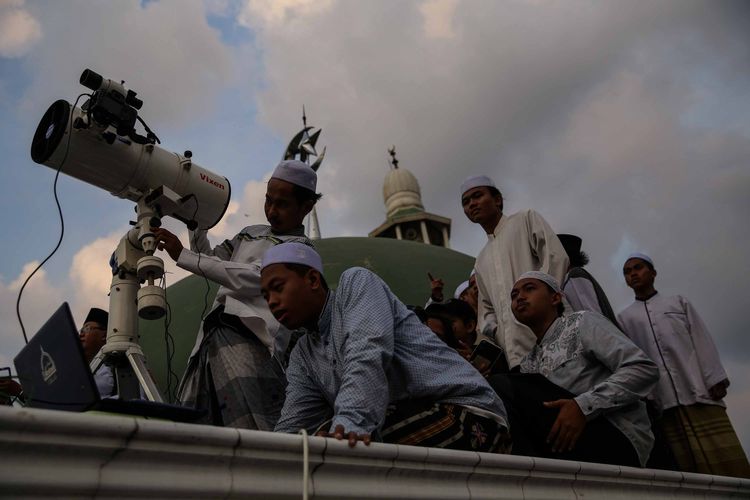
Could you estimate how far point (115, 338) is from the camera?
11.5ft

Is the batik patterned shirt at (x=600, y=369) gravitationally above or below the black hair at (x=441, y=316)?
below

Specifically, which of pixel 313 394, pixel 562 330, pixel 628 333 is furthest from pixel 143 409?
pixel 628 333

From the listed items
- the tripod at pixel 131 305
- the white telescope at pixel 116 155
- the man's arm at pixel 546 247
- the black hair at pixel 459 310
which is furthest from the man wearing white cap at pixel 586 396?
the white telescope at pixel 116 155

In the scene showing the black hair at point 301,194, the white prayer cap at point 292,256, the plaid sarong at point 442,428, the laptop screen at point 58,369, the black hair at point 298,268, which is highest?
the black hair at point 301,194

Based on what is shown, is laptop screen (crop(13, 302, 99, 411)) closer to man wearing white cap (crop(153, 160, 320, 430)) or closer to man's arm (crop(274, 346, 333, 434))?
man's arm (crop(274, 346, 333, 434))

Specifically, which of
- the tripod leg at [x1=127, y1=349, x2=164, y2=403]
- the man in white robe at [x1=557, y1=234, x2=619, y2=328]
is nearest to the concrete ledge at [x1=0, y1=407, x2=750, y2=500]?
the tripod leg at [x1=127, y1=349, x2=164, y2=403]

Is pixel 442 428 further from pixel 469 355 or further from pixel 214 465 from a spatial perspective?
pixel 469 355

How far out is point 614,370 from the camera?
361 centimetres

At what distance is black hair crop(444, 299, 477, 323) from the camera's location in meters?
5.07

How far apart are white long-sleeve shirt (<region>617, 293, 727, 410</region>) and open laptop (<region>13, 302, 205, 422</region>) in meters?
3.49

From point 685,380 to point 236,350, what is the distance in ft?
9.56

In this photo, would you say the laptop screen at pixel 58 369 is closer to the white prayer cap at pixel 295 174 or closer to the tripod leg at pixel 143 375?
the tripod leg at pixel 143 375

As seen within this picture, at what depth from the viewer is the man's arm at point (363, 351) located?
2561 mm

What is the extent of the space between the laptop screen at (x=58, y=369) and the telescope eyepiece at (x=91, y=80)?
5.89 feet
